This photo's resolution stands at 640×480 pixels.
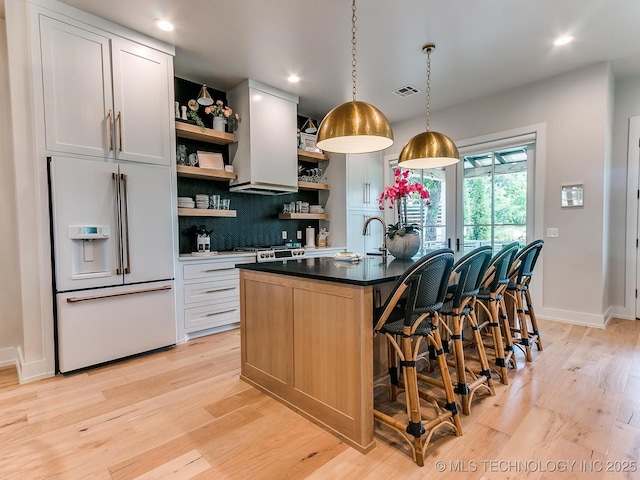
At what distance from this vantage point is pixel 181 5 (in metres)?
2.62

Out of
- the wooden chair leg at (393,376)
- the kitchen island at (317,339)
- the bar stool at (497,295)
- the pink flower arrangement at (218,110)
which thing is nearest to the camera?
the kitchen island at (317,339)

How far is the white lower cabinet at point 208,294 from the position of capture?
336 cm

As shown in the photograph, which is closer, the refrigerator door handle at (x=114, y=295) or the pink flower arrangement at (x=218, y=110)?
the refrigerator door handle at (x=114, y=295)

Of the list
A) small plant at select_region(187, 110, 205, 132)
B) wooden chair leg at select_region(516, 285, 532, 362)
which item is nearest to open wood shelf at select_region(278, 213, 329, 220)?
small plant at select_region(187, 110, 205, 132)

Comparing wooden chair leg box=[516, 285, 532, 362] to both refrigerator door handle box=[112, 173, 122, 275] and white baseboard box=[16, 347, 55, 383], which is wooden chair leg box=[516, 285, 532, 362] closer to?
refrigerator door handle box=[112, 173, 122, 275]

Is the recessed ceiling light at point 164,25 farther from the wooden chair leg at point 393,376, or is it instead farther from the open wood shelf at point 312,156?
the wooden chair leg at point 393,376

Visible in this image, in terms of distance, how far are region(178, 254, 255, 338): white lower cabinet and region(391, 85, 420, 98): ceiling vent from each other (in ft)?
9.39

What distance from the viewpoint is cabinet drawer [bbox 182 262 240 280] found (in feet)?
11.1

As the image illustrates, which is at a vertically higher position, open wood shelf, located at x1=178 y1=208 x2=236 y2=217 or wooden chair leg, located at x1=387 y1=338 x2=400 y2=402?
open wood shelf, located at x1=178 y1=208 x2=236 y2=217

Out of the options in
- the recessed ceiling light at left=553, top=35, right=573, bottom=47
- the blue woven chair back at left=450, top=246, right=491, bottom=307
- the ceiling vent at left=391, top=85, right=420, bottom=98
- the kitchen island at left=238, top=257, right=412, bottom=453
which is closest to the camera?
the kitchen island at left=238, top=257, right=412, bottom=453

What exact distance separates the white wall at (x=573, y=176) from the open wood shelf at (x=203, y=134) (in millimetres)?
3591

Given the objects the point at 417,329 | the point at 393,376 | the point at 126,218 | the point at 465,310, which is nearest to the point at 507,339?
the point at 465,310

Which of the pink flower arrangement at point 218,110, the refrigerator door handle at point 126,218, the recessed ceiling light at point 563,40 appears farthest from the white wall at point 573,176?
the refrigerator door handle at point 126,218

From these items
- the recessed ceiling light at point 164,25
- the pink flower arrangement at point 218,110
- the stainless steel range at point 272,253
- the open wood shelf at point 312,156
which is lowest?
the stainless steel range at point 272,253
